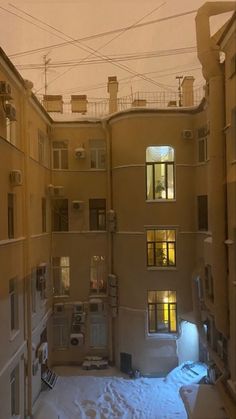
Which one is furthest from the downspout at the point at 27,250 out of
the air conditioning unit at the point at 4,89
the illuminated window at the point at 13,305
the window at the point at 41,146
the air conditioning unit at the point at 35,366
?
the window at the point at 41,146

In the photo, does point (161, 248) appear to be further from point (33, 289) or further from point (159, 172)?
point (33, 289)

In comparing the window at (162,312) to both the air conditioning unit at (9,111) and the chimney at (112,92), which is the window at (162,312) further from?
the air conditioning unit at (9,111)

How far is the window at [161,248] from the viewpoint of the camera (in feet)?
26.5

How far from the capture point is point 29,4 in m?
4.04

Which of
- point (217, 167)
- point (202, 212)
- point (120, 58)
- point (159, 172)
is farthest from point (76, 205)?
point (217, 167)

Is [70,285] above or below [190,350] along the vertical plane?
above

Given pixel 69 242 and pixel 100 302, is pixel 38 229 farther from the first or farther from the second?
pixel 100 302

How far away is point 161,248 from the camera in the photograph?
8.14m

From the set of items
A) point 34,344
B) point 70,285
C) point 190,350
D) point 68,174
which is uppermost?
point 68,174

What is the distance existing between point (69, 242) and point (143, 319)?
87.9 inches

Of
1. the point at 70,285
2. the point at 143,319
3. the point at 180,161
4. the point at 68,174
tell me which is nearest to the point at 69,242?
the point at 70,285

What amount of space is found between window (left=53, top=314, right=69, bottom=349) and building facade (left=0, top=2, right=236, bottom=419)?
0.07 feet

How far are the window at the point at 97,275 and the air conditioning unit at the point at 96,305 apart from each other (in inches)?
8.5

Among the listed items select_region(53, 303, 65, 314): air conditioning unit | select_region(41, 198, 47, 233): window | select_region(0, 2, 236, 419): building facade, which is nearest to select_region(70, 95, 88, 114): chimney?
select_region(0, 2, 236, 419): building facade
